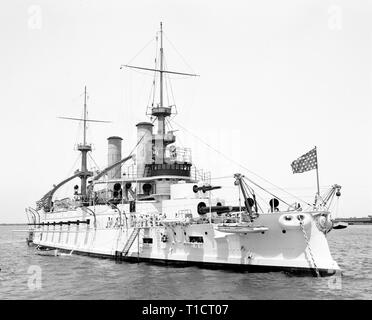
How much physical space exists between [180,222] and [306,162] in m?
9.34

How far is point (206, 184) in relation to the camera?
2845 cm

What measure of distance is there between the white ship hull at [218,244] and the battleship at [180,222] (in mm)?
53

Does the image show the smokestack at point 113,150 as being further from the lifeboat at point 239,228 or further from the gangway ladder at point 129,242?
the lifeboat at point 239,228

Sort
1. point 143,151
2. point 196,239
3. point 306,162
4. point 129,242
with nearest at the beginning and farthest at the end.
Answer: point 306,162, point 196,239, point 129,242, point 143,151

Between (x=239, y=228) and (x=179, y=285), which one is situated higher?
(x=239, y=228)

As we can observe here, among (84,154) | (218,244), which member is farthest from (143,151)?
(84,154)

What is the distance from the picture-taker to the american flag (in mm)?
22953

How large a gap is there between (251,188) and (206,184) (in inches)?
179

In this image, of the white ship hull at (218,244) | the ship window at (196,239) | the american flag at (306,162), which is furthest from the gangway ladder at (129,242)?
the american flag at (306,162)

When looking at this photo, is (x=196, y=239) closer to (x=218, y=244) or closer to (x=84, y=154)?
(x=218, y=244)

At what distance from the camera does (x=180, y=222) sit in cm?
2719

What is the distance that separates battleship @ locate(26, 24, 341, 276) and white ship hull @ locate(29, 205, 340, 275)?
0.05 metres

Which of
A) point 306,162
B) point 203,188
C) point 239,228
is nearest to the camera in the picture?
point 239,228
